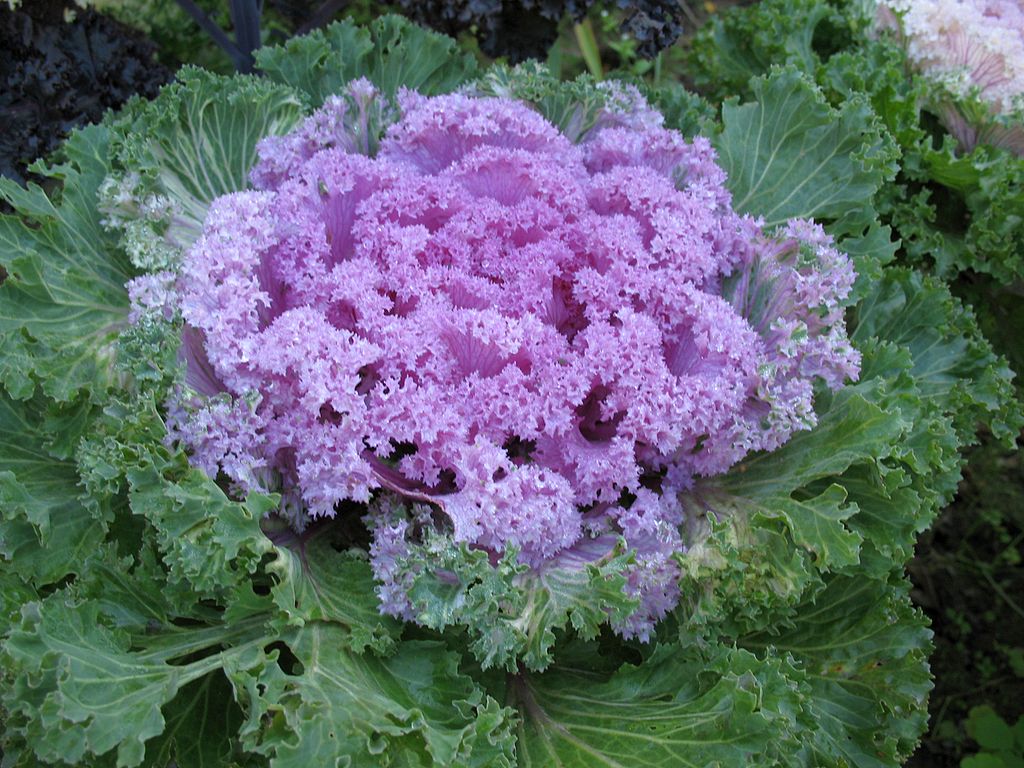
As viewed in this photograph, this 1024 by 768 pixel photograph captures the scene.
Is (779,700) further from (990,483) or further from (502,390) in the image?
(990,483)

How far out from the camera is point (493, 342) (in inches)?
90.4

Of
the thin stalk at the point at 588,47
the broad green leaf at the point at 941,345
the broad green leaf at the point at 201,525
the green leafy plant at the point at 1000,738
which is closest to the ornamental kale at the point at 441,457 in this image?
the broad green leaf at the point at 201,525

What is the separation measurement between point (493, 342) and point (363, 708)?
2.80 ft

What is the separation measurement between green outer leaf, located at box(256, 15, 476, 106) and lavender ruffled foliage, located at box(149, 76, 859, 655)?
0.43 metres

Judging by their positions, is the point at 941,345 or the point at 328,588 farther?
the point at 941,345

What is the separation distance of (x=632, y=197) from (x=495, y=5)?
4.20 feet

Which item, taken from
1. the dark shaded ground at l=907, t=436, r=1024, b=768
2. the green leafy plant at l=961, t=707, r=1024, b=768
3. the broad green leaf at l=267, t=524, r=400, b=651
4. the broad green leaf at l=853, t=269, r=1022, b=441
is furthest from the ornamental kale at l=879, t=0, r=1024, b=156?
the broad green leaf at l=267, t=524, r=400, b=651

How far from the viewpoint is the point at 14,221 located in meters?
2.48

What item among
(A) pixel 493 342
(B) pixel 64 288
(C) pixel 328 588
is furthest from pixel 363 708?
(B) pixel 64 288

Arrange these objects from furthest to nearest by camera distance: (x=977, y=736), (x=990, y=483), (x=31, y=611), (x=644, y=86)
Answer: (x=990, y=483), (x=977, y=736), (x=644, y=86), (x=31, y=611)

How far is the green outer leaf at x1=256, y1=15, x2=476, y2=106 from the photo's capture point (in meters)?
3.17

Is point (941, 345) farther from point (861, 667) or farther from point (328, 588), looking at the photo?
point (328, 588)

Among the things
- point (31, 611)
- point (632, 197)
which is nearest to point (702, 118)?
point (632, 197)

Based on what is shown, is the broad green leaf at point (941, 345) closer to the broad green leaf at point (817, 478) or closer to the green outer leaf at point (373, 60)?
the broad green leaf at point (817, 478)
